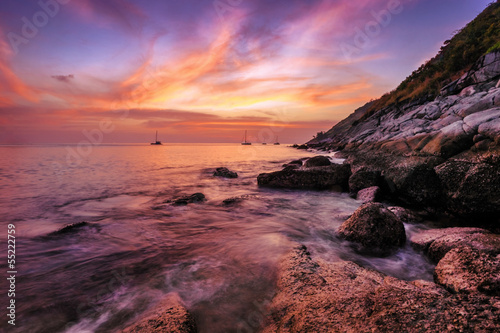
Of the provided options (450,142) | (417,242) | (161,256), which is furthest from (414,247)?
(161,256)

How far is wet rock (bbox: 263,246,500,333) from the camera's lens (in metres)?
1.93

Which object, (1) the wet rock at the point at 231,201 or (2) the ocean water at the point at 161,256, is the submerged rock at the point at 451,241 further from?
(1) the wet rock at the point at 231,201

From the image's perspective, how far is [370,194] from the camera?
8.81 meters

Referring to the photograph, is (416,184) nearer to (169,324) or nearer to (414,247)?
(414,247)

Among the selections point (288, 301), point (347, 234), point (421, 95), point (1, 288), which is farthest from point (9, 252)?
point (421, 95)

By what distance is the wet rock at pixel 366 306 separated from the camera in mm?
1927

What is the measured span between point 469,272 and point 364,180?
712 centimetres

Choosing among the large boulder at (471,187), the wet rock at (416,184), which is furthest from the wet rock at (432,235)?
the wet rock at (416,184)

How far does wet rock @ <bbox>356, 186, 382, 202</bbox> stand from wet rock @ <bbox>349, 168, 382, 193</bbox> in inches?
17.5

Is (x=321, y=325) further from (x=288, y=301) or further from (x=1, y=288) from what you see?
(x=1, y=288)

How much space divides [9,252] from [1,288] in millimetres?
1905

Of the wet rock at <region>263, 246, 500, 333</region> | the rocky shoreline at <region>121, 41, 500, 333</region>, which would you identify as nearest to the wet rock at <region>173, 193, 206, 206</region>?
the rocky shoreline at <region>121, 41, 500, 333</region>

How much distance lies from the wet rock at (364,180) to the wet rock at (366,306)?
656cm

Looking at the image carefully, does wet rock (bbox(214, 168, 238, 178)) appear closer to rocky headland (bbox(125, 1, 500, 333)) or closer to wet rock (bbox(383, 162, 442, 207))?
rocky headland (bbox(125, 1, 500, 333))
